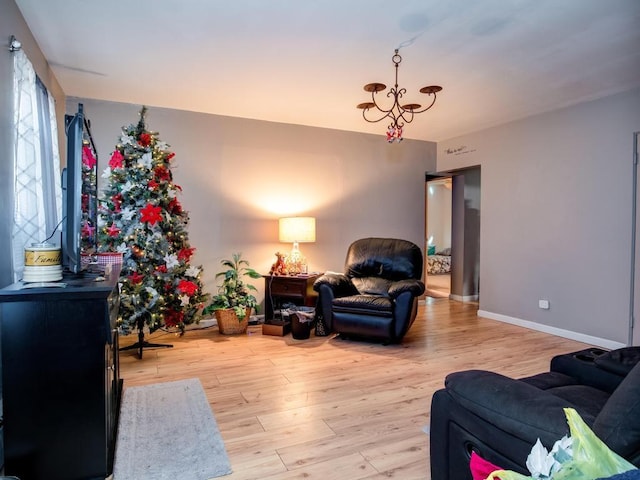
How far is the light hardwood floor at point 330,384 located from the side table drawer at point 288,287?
1.74 ft

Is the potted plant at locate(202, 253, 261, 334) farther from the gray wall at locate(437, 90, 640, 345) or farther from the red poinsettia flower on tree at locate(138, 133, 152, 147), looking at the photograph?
the gray wall at locate(437, 90, 640, 345)

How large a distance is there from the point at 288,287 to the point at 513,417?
3.50 meters

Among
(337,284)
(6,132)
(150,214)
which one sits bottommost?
(337,284)

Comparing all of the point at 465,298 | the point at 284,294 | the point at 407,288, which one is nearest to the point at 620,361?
the point at 407,288

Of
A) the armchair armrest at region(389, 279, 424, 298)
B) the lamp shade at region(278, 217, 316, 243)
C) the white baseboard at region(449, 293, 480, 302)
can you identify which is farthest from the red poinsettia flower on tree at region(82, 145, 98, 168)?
the white baseboard at region(449, 293, 480, 302)

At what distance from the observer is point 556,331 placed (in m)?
4.39

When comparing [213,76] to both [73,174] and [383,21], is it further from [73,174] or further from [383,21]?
[73,174]

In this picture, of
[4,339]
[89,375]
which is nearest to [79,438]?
[89,375]

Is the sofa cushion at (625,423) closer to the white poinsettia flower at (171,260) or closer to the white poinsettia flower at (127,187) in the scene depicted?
the white poinsettia flower at (171,260)

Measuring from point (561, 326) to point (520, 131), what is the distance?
2.38 m

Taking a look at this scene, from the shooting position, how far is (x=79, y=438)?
5.59ft

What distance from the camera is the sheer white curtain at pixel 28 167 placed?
7.46 feet

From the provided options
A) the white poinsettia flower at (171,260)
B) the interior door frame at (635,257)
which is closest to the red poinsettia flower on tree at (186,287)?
the white poinsettia flower at (171,260)

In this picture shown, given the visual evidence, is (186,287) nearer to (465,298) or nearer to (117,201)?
(117,201)
